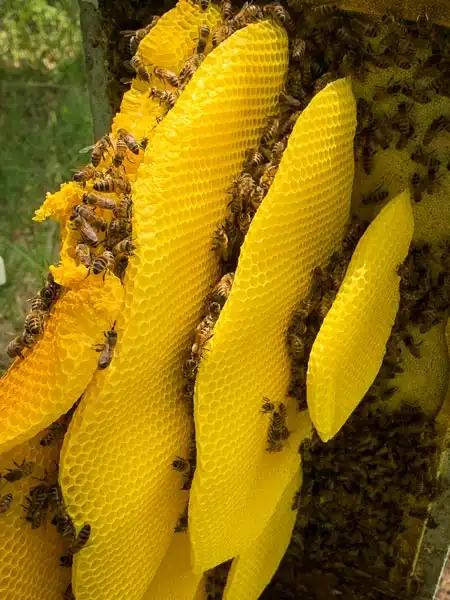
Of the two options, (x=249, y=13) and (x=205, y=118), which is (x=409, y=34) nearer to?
(x=249, y=13)

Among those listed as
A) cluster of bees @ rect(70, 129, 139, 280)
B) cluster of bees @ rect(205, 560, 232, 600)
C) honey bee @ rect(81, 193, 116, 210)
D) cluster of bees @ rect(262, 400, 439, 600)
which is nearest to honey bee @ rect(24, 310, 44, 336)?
cluster of bees @ rect(70, 129, 139, 280)

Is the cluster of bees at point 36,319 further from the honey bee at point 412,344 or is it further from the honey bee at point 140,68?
the honey bee at point 412,344

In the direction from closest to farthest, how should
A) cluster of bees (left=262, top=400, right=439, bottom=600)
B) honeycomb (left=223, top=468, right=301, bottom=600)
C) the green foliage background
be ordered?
honeycomb (left=223, top=468, right=301, bottom=600), cluster of bees (left=262, top=400, right=439, bottom=600), the green foliage background

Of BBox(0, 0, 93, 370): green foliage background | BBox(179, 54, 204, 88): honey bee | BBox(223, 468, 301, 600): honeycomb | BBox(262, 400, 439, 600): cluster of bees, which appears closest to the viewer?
BBox(179, 54, 204, 88): honey bee

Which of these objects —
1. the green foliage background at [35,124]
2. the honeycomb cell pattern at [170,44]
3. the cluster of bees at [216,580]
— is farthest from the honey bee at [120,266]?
the green foliage background at [35,124]

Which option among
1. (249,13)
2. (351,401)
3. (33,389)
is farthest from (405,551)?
(249,13)

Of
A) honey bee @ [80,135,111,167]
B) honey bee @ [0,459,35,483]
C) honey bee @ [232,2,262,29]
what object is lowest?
honey bee @ [0,459,35,483]

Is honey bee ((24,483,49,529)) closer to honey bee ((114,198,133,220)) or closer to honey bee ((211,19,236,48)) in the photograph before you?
honey bee ((114,198,133,220))
